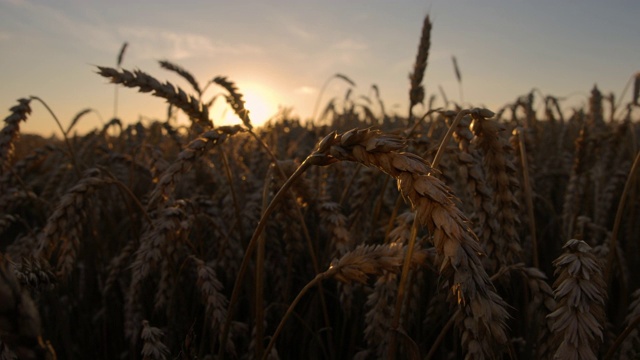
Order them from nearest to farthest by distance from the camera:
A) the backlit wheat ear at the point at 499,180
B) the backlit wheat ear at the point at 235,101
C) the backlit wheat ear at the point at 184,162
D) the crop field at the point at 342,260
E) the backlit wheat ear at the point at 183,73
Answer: the crop field at the point at 342,260, the backlit wheat ear at the point at 499,180, the backlit wheat ear at the point at 184,162, the backlit wheat ear at the point at 235,101, the backlit wheat ear at the point at 183,73

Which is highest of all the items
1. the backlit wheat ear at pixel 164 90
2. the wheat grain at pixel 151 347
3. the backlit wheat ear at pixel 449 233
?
the backlit wheat ear at pixel 164 90

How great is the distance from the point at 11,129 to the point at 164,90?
95cm

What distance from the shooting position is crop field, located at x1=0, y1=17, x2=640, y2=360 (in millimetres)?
917

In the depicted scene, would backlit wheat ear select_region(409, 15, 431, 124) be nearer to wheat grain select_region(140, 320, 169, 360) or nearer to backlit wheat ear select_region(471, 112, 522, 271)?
backlit wheat ear select_region(471, 112, 522, 271)

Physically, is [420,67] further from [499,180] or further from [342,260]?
[342,260]

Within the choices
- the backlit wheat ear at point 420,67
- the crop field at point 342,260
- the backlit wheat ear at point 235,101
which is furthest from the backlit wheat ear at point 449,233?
the backlit wheat ear at point 420,67

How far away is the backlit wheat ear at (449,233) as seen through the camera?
780 millimetres

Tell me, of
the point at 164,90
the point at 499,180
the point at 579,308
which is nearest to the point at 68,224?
the point at 164,90

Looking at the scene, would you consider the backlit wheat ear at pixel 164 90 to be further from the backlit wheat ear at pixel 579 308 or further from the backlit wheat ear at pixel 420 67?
the backlit wheat ear at pixel 579 308

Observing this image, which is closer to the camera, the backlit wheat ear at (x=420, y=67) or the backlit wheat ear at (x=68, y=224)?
the backlit wheat ear at (x=68, y=224)

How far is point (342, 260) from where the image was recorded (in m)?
1.30

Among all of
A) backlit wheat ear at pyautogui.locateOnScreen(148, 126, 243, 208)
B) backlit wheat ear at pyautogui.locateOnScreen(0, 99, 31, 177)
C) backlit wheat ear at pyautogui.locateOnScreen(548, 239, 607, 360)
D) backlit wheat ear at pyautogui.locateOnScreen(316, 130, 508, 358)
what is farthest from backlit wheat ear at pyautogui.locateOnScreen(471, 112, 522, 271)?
backlit wheat ear at pyautogui.locateOnScreen(0, 99, 31, 177)

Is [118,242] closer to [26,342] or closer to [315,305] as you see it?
[315,305]

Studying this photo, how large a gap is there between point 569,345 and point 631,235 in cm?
214
